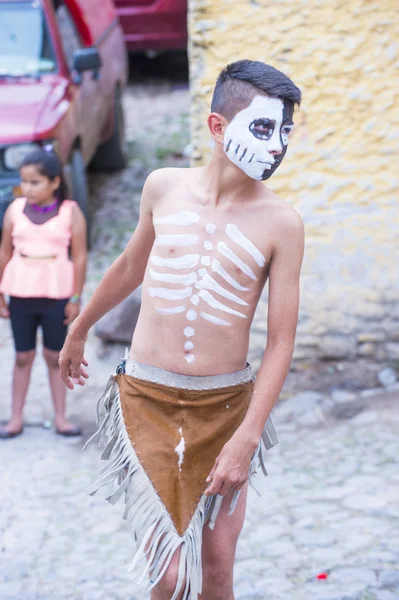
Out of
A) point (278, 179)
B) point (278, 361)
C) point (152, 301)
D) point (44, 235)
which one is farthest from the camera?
point (278, 179)

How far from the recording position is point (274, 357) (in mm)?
2436

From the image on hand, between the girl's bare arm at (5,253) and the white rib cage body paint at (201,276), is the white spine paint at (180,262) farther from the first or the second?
the girl's bare arm at (5,253)

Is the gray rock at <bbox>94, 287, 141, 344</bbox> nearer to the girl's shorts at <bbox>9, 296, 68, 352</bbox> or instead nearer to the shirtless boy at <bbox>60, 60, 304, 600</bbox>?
the girl's shorts at <bbox>9, 296, 68, 352</bbox>

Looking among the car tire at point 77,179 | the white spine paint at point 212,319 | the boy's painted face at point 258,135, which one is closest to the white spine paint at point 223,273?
the white spine paint at point 212,319

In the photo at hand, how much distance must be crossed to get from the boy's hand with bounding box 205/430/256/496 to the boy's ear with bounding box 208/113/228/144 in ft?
2.66

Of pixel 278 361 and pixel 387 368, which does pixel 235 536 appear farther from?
pixel 387 368

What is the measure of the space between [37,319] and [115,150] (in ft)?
15.8

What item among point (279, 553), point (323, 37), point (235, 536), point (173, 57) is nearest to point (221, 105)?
point (235, 536)

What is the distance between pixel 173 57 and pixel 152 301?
10.9 meters

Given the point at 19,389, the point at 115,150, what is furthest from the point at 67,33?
the point at 19,389

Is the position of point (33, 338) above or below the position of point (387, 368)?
above

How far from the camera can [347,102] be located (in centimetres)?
485

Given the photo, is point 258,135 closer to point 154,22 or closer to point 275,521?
point 275,521

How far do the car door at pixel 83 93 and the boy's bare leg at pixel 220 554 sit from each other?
5.04 m
